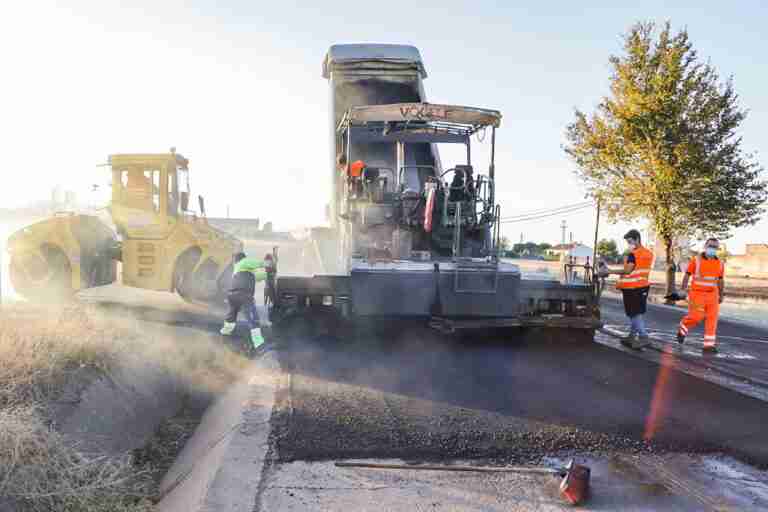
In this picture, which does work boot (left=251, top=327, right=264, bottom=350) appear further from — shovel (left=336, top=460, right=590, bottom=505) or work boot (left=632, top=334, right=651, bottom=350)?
work boot (left=632, top=334, right=651, bottom=350)

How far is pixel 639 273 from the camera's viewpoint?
8.84 m

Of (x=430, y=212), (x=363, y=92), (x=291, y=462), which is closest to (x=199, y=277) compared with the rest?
(x=363, y=92)

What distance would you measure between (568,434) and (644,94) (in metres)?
16.0

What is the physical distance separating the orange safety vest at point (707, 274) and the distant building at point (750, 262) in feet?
121

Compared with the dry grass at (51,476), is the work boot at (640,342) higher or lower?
higher

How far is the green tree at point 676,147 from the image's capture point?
17844 mm

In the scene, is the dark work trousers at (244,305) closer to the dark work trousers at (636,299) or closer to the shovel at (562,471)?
the shovel at (562,471)

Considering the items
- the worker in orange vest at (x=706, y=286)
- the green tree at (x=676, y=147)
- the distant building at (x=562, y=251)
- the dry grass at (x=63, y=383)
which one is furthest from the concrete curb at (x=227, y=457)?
the green tree at (x=676, y=147)

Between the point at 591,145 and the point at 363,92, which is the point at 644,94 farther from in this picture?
the point at 363,92

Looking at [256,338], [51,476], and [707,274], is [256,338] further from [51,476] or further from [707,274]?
[707,274]

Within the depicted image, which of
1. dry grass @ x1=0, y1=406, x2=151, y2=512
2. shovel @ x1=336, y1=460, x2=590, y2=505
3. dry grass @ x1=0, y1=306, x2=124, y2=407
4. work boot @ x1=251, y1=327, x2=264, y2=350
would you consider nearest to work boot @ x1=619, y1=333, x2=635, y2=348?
work boot @ x1=251, y1=327, x2=264, y2=350

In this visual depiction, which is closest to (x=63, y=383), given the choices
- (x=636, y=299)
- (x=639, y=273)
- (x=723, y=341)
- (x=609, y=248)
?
(x=636, y=299)

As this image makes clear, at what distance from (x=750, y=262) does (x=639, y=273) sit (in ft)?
132

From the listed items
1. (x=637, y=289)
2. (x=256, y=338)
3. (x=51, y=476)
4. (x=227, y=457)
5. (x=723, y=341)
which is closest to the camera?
(x=51, y=476)
